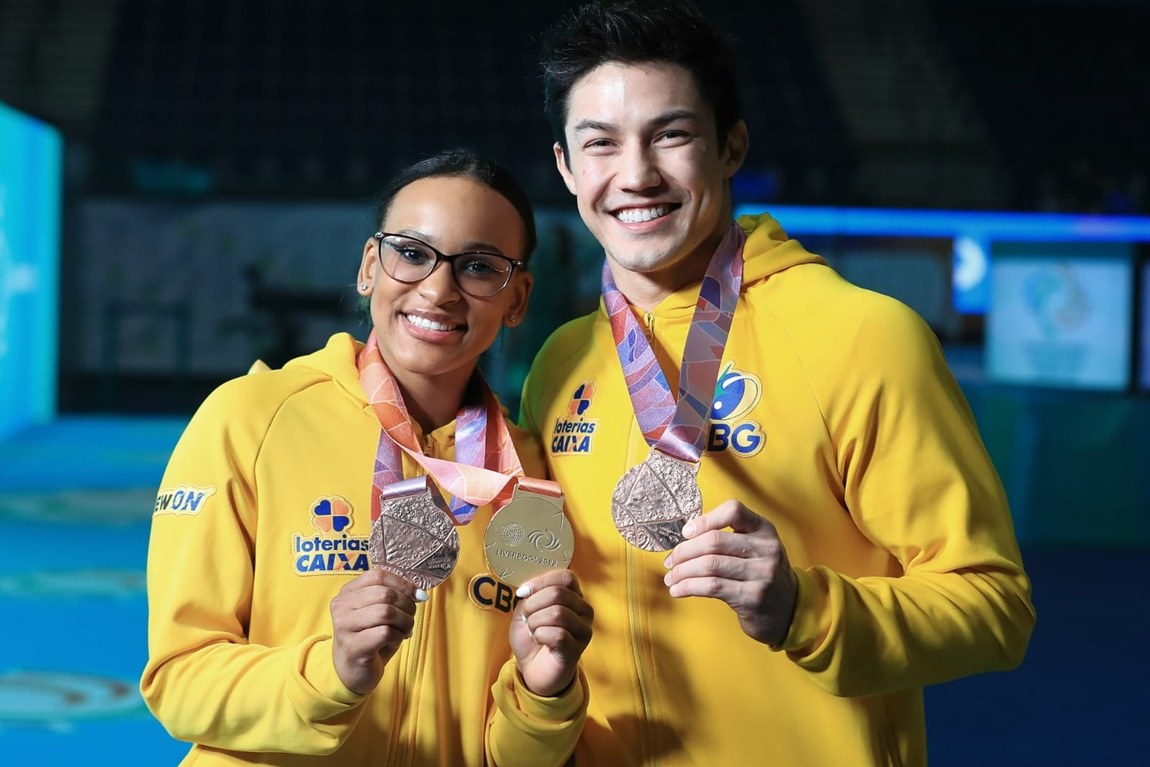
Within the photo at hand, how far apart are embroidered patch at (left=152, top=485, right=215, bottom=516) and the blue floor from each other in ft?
7.56

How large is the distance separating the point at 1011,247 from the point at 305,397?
6833mm

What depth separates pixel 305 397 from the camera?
6.35 ft

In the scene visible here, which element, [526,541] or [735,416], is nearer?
[526,541]

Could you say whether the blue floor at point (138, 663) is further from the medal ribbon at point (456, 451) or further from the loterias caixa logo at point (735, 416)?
the loterias caixa logo at point (735, 416)

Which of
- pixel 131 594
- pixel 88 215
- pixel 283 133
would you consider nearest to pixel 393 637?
pixel 131 594

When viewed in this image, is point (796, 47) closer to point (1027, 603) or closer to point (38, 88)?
point (38, 88)

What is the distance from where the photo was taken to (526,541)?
5.49ft

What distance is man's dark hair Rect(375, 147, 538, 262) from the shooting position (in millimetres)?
1943

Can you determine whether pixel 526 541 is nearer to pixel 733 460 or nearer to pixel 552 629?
pixel 552 629

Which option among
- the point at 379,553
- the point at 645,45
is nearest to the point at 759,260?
the point at 645,45

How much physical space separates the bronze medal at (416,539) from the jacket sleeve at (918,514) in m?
0.48

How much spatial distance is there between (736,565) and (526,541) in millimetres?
301

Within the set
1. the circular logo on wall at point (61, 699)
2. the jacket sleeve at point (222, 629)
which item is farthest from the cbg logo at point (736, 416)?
the circular logo on wall at point (61, 699)

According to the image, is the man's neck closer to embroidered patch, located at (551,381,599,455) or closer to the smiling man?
the smiling man
